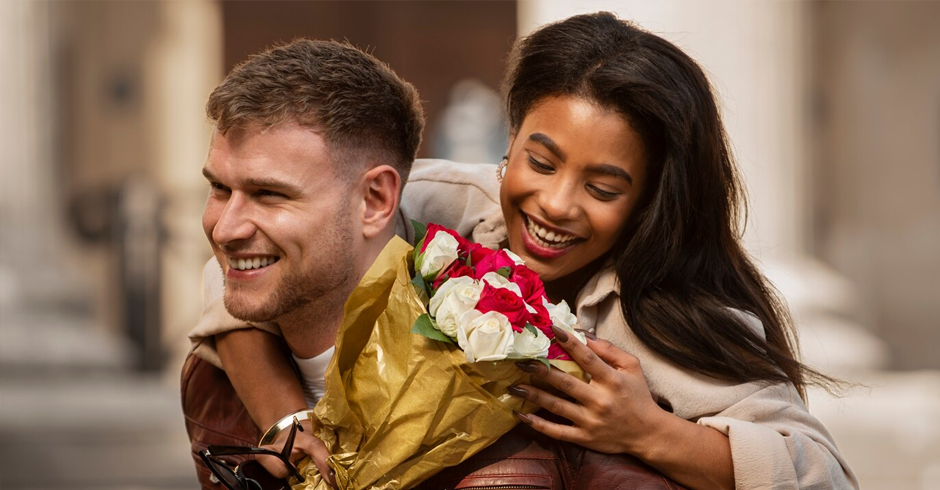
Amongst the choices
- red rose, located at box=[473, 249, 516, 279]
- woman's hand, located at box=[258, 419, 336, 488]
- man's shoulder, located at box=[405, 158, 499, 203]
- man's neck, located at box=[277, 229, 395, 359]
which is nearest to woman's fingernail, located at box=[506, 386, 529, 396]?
red rose, located at box=[473, 249, 516, 279]

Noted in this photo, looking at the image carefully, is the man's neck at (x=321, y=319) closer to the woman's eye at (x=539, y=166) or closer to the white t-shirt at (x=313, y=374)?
the white t-shirt at (x=313, y=374)

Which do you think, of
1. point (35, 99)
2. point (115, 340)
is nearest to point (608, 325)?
point (115, 340)

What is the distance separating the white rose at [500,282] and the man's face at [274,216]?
517mm

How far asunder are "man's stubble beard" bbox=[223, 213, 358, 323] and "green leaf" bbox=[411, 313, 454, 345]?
48 cm

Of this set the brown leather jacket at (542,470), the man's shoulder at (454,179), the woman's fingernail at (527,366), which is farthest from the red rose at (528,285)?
the man's shoulder at (454,179)

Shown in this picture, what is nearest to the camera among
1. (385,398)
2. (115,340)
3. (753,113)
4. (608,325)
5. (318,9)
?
(385,398)

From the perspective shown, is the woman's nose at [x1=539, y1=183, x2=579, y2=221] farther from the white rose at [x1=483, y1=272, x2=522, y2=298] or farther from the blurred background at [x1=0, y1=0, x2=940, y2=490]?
the blurred background at [x1=0, y1=0, x2=940, y2=490]

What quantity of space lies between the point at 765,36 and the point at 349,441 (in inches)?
233

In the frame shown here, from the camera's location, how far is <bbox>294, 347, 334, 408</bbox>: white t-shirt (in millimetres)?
2785

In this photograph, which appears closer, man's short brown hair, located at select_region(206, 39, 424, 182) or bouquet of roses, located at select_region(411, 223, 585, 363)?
bouquet of roses, located at select_region(411, 223, 585, 363)

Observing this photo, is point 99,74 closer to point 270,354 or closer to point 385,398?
point 270,354

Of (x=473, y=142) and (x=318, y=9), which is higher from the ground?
(x=318, y=9)

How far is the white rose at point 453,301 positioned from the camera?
2148mm

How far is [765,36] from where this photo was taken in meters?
7.54
